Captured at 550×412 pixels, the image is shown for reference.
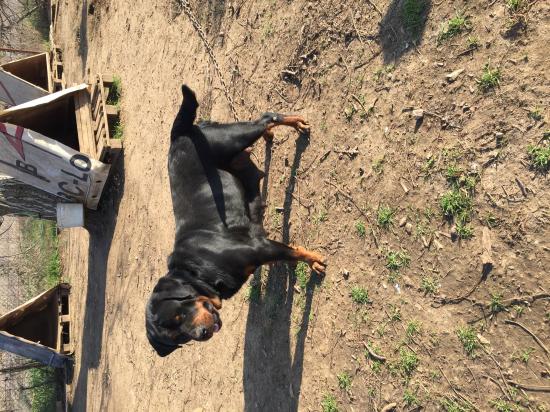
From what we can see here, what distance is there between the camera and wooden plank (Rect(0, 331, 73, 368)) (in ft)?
24.8

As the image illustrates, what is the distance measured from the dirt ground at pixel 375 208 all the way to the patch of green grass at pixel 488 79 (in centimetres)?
4

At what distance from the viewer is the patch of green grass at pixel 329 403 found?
3.58m

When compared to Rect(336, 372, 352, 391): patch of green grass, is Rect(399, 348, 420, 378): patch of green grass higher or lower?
higher

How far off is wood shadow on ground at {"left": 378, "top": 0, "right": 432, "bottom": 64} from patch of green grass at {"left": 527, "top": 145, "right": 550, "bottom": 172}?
112 centimetres

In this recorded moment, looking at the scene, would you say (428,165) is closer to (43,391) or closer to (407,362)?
(407,362)

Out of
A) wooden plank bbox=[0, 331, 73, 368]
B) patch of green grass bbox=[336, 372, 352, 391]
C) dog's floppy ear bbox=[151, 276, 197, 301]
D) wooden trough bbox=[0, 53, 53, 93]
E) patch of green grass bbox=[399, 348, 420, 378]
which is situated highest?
wooden trough bbox=[0, 53, 53, 93]

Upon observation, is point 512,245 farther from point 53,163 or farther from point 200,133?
point 53,163

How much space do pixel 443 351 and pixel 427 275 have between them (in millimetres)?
488

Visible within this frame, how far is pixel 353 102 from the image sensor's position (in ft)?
11.9

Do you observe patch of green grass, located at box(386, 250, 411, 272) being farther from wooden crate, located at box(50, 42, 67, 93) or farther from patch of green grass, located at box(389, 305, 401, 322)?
wooden crate, located at box(50, 42, 67, 93)

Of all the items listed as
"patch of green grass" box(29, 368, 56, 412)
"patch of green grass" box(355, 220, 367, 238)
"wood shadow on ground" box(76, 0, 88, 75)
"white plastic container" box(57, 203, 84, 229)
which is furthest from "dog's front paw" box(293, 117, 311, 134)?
"patch of green grass" box(29, 368, 56, 412)

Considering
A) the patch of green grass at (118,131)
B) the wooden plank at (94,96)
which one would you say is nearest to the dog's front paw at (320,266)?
the patch of green grass at (118,131)

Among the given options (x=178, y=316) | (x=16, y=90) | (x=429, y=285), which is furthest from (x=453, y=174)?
(x=16, y=90)

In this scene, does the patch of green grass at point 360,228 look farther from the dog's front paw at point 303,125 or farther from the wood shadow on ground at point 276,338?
the dog's front paw at point 303,125
